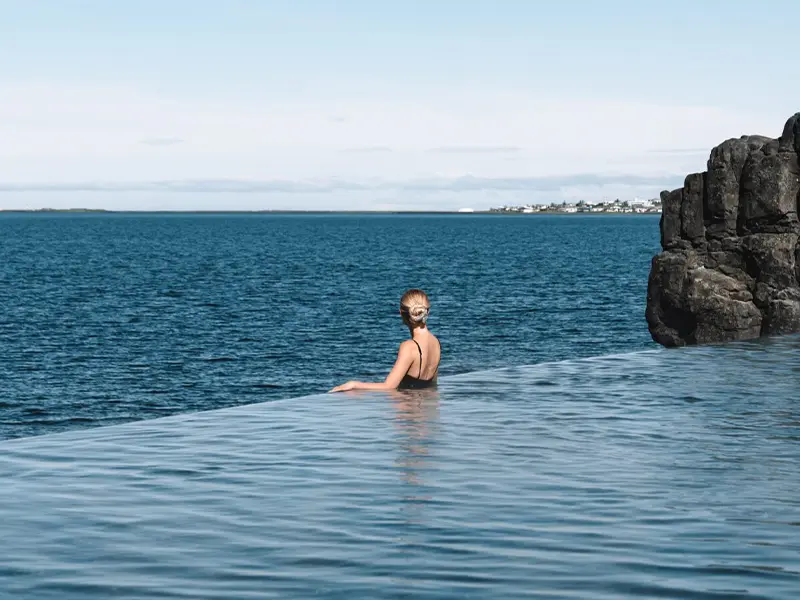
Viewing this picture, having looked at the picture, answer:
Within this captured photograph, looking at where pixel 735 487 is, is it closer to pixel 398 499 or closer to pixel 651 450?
pixel 651 450

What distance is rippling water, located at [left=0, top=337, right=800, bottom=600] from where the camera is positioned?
8.14 meters

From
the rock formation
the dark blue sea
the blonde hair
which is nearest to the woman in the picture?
the blonde hair

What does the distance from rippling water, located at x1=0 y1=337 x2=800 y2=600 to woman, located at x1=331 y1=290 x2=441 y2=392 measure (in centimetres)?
30

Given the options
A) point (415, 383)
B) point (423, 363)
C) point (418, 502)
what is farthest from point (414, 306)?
point (418, 502)

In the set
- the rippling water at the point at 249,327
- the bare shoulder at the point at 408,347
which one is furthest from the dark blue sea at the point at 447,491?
the rippling water at the point at 249,327

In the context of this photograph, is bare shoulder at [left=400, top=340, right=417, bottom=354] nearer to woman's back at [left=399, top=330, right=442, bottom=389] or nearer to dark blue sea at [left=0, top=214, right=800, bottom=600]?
woman's back at [left=399, top=330, right=442, bottom=389]

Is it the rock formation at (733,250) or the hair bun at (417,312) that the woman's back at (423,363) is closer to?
the hair bun at (417,312)

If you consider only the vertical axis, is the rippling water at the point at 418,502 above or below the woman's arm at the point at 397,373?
below

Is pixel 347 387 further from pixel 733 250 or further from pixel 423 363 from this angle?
pixel 733 250

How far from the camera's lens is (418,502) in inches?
417

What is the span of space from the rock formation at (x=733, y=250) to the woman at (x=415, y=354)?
20.2m

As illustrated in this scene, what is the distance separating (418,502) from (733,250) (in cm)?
2914

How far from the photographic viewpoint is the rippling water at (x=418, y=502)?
8.14 m

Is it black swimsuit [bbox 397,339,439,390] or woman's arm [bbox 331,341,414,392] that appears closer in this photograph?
woman's arm [bbox 331,341,414,392]
